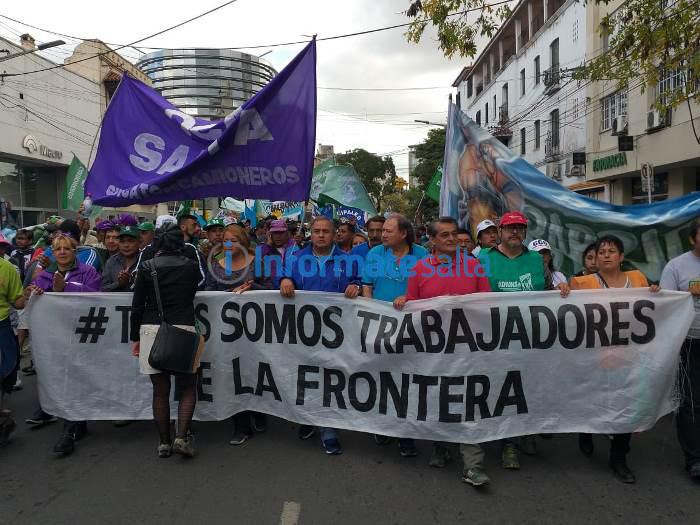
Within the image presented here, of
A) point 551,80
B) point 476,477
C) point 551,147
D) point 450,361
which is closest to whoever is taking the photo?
point 476,477

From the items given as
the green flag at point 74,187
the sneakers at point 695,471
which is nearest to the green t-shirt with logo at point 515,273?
the sneakers at point 695,471

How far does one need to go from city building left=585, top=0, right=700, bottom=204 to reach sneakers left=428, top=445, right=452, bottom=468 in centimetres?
1184

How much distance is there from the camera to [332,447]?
4.02 meters

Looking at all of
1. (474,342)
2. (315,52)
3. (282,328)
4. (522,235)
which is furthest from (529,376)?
(315,52)

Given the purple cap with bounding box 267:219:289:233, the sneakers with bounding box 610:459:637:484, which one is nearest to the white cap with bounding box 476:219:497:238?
the purple cap with bounding box 267:219:289:233

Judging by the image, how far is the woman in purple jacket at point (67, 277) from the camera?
4.46 metres

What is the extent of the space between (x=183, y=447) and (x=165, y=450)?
0.19 meters

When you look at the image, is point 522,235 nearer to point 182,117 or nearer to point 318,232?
point 318,232

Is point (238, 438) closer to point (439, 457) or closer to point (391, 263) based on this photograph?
point (439, 457)

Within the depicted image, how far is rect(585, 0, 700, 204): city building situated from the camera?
595 inches

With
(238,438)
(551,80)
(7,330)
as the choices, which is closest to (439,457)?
(238,438)

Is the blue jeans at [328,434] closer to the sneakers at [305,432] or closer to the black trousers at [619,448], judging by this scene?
the sneakers at [305,432]

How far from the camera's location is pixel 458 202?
568cm

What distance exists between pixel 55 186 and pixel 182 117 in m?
22.8
